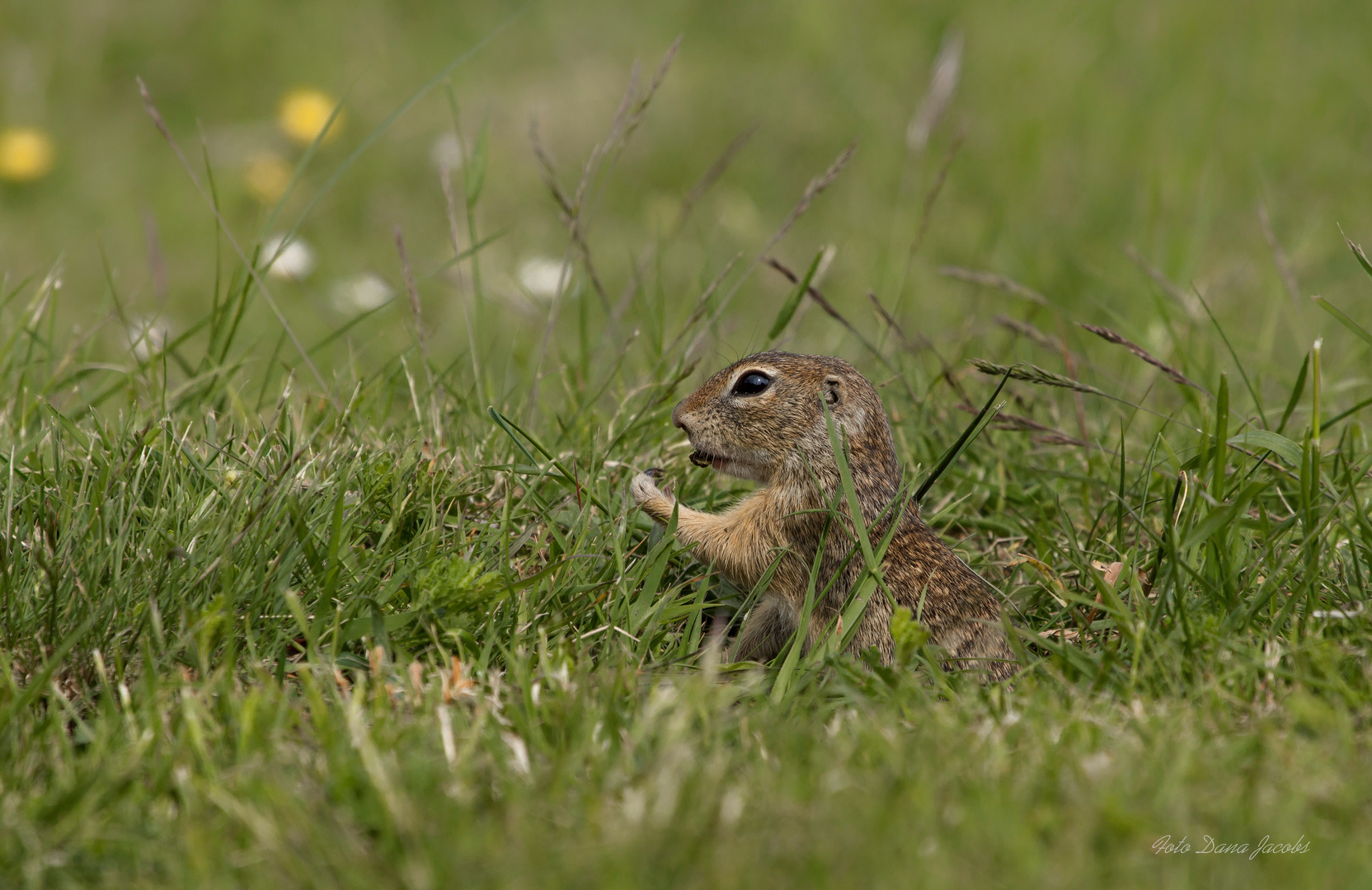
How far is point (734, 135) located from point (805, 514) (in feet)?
22.3

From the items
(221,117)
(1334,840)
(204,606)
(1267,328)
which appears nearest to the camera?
(1334,840)

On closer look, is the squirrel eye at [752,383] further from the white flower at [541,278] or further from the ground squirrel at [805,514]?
the white flower at [541,278]

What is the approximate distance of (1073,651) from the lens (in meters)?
2.98

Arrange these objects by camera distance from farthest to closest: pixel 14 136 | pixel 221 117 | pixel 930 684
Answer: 1. pixel 221 117
2. pixel 14 136
3. pixel 930 684

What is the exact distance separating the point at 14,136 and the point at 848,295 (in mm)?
6719

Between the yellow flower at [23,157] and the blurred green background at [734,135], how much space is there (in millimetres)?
256

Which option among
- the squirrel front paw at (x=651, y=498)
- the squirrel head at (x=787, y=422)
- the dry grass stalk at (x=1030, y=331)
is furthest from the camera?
the dry grass stalk at (x=1030, y=331)

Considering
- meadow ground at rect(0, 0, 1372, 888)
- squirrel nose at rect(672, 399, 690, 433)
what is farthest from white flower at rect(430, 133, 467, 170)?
squirrel nose at rect(672, 399, 690, 433)

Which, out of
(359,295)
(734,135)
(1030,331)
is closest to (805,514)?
(1030,331)

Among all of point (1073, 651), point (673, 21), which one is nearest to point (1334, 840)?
point (1073, 651)

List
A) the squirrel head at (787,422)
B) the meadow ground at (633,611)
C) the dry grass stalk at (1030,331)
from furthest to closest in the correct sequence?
the dry grass stalk at (1030,331)
the squirrel head at (787,422)
the meadow ground at (633,611)

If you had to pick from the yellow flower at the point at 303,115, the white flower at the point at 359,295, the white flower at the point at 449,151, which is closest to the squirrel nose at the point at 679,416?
the white flower at the point at 359,295

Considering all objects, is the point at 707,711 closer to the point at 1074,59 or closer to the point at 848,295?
the point at 848,295

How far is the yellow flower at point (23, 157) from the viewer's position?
9359 mm
